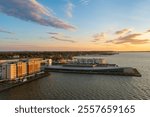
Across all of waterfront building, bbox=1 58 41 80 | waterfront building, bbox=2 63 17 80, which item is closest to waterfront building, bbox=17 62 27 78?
waterfront building, bbox=1 58 41 80


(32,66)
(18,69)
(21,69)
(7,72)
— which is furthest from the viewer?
(32,66)

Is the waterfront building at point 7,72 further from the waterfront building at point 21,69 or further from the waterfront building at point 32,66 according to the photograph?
the waterfront building at point 32,66

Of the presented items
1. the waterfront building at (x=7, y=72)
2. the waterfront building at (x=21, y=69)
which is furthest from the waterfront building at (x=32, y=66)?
the waterfront building at (x=7, y=72)

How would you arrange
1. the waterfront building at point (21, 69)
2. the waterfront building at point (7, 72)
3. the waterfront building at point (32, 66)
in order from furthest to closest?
the waterfront building at point (32, 66) < the waterfront building at point (21, 69) < the waterfront building at point (7, 72)

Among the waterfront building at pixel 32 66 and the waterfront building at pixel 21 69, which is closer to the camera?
the waterfront building at pixel 21 69

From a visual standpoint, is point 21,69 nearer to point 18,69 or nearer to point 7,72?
point 18,69

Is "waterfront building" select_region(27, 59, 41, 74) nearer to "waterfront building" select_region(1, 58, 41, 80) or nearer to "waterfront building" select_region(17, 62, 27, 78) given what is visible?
"waterfront building" select_region(1, 58, 41, 80)

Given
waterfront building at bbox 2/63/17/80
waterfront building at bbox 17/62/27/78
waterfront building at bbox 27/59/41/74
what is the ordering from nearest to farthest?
waterfront building at bbox 2/63/17/80
waterfront building at bbox 17/62/27/78
waterfront building at bbox 27/59/41/74

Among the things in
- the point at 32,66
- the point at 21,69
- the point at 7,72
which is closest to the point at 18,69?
the point at 21,69

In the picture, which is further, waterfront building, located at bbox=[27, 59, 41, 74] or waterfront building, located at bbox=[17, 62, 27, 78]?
waterfront building, located at bbox=[27, 59, 41, 74]

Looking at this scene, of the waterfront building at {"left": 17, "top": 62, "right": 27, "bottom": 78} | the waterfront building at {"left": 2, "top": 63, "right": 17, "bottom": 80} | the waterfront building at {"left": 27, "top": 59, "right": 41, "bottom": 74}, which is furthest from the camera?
the waterfront building at {"left": 27, "top": 59, "right": 41, "bottom": 74}

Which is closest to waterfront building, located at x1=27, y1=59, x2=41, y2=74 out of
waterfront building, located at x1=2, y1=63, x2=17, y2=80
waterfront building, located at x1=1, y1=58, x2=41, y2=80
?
waterfront building, located at x1=1, y1=58, x2=41, y2=80
